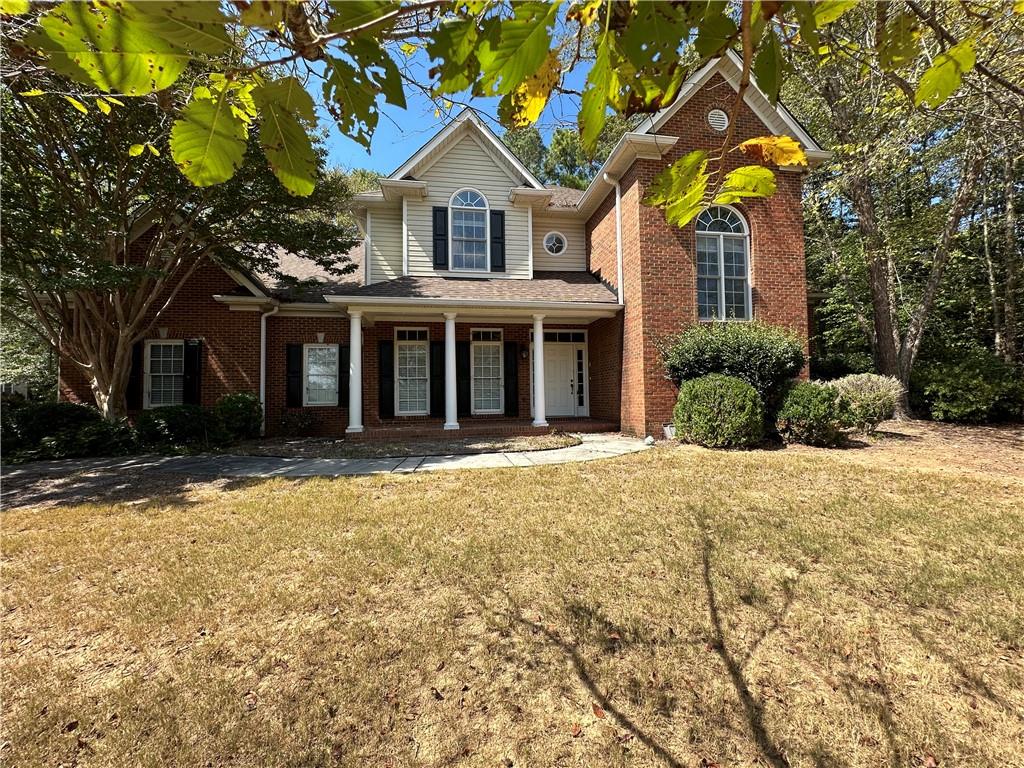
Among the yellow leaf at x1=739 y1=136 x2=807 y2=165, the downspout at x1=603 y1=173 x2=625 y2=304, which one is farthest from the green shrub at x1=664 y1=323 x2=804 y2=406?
the yellow leaf at x1=739 y1=136 x2=807 y2=165

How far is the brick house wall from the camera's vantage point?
381 inches

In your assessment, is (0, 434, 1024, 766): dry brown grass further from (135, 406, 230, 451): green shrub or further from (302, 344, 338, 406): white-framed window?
(302, 344, 338, 406): white-framed window

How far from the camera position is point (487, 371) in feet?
41.7

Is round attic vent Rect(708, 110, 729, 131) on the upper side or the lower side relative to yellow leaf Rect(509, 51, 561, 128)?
upper

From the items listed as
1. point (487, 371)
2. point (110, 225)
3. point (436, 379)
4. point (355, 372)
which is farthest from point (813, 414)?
point (110, 225)

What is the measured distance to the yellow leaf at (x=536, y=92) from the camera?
1.24m

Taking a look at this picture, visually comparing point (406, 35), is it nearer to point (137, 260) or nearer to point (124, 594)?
point (124, 594)

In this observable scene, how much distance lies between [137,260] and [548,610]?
1326cm

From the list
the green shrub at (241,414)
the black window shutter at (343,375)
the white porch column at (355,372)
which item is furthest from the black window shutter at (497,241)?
the green shrub at (241,414)

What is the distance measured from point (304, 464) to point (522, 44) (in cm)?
813

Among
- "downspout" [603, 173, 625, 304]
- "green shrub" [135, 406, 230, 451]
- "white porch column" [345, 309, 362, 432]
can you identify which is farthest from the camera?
"downspout" [603, 173, 625, 304]

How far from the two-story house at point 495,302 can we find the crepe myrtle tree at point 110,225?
3.51ft

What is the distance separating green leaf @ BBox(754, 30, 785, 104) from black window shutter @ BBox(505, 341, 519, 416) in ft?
37.5

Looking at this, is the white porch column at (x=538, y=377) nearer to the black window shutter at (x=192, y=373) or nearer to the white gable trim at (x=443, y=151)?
the white gable trim at (x=443, y=151)
